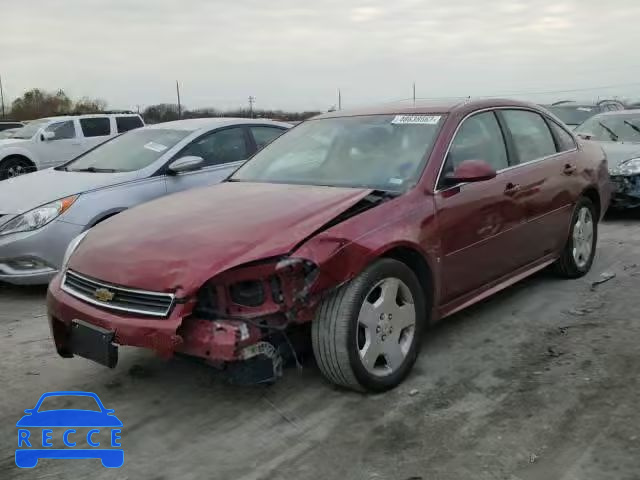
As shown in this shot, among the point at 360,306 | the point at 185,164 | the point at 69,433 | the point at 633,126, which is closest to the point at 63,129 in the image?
the point at 185,164

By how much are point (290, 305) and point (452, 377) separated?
1.17 metres

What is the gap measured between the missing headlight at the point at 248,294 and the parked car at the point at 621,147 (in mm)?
5348

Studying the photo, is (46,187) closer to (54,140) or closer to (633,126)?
(633,126)

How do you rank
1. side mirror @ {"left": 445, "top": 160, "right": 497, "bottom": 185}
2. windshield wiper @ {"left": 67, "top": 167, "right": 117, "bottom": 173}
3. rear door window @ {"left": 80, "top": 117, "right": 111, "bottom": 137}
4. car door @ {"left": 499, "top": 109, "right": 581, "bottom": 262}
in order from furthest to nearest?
rear door window @ {"left": 80, "top": 117, "right": 111, "bottom": 137}, windshield wiper @ {"left": 67, "top": 167, "right": 117, "bottom": 173}, car door @ {"left": 499, "top": 109, "right": 581, "bottom": 262}, side mirror @ {"left": 445, "top": 160, "right": 497, "bottom": 185}

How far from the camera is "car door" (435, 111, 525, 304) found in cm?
389

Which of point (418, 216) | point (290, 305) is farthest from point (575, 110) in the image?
point (290, 305)

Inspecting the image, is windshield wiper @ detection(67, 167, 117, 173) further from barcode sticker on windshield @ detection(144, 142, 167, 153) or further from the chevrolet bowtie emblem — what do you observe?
the chevrolet bowtie emblem

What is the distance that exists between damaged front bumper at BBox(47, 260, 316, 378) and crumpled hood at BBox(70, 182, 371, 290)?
106mm

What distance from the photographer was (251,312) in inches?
122

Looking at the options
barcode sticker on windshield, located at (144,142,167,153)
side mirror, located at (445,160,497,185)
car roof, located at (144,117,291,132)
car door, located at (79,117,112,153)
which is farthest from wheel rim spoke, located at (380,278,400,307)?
car door, located at (79,117,112,153)

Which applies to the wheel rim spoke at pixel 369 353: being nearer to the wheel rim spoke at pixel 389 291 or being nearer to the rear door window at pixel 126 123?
the wheel rim spoke at pixel 389 291

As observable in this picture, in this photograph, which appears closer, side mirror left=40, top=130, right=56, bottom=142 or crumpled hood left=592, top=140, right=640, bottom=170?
crumpled hood left=592, top=140, right=640, bottom=170

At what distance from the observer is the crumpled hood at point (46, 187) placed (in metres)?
5.66

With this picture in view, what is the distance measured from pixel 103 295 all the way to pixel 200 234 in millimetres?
583
